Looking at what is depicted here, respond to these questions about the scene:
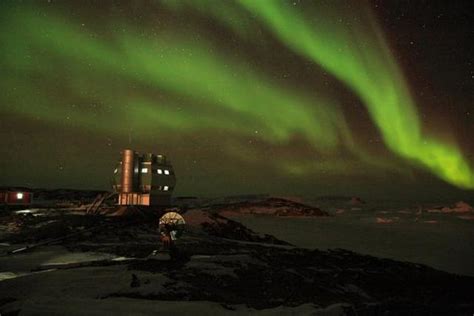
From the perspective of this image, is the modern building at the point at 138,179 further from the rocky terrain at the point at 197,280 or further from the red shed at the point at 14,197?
the rocky terrain at the point at 197,280

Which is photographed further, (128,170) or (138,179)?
(138,179)

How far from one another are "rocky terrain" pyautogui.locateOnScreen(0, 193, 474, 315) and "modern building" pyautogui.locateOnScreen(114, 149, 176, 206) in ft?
94.4

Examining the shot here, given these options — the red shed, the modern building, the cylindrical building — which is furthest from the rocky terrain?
the red shed

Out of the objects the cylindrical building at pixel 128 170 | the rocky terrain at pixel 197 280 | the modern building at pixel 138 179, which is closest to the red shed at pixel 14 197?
the modern building at pixel 138 179

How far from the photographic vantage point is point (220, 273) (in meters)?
20.5

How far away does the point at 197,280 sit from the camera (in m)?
18.7

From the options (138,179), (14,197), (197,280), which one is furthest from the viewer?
(138,179)

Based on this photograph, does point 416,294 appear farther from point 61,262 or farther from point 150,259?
point 61,262

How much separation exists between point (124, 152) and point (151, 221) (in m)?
23.5

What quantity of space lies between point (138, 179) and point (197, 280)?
158 ft

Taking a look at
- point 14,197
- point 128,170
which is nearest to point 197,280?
point 128,170

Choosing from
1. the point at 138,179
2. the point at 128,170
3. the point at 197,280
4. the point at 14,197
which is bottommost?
the point at 197,280

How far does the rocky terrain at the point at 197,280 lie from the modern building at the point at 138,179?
28770 millimetres

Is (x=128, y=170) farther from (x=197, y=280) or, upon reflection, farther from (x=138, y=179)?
(x=197, y=280)
